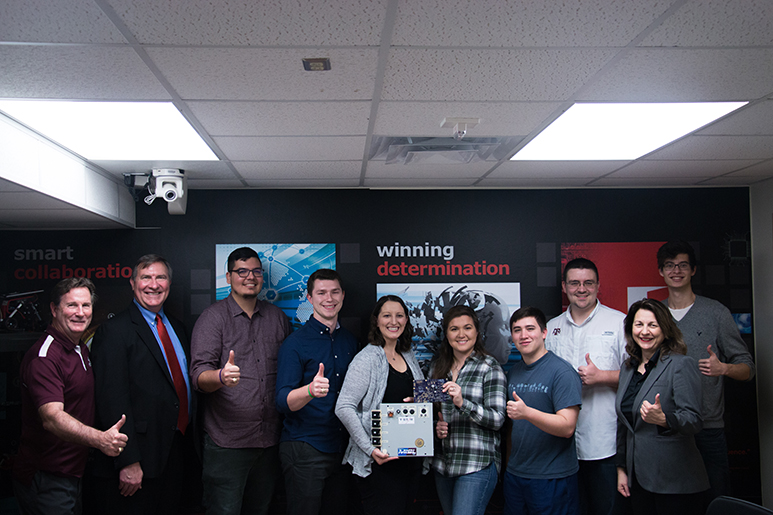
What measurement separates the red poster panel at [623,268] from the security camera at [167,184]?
290 centimetres

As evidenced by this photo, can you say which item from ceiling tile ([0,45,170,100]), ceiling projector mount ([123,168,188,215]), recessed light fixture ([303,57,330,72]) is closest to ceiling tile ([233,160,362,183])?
ceiling projector mount ([123,168,188,215])

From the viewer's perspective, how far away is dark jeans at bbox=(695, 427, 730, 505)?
329 cm

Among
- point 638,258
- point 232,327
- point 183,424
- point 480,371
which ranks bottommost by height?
point 183,424

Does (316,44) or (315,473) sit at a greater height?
(316,44)

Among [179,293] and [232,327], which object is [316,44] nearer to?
[232,327]

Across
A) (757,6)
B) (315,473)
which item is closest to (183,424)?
(315,473)

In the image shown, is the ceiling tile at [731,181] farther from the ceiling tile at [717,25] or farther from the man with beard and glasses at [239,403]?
the man with beard and glasses at [239,403]

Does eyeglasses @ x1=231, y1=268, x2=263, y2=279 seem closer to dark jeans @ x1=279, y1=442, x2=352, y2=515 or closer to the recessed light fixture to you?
dark jeans @ x1=279, y1=442, x2=352, y2=515

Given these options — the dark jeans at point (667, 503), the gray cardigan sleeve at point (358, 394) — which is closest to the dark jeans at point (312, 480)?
the gray cardigan sleeve at point (358, 394)

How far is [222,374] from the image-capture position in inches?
114

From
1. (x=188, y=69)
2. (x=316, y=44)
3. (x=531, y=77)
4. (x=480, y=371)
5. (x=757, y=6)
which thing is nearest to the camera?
(x=757, y=6)

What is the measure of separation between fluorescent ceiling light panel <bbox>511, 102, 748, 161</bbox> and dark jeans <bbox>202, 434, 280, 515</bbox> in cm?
252

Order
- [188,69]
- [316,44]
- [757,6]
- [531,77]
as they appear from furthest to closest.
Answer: [531,77] → [188,69] → [316,44] → [757,6]

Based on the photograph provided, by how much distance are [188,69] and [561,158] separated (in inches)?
89.6
